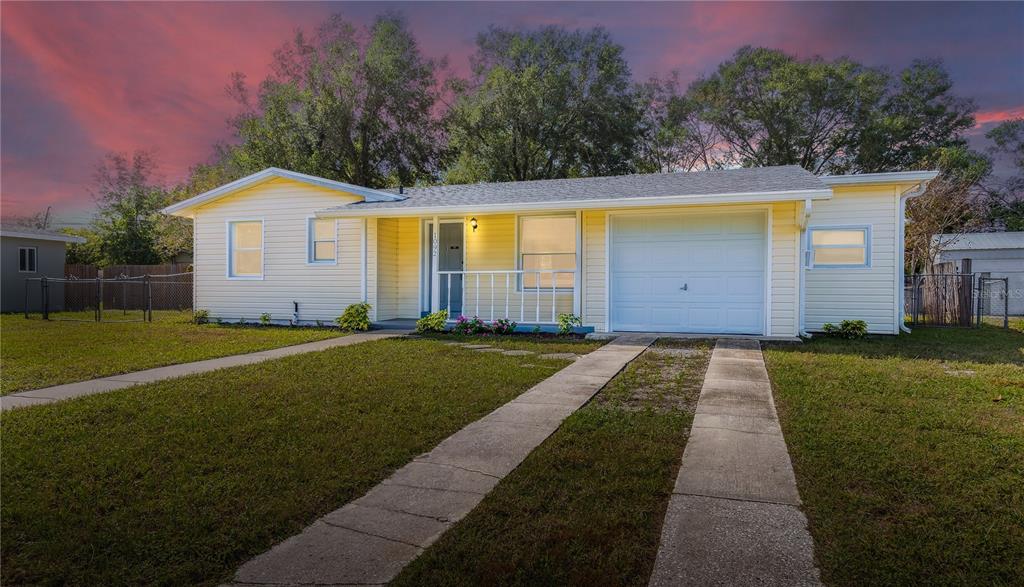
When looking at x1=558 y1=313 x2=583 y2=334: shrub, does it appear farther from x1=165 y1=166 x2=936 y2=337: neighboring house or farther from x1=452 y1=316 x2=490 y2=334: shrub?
x1=452 y1=316 x2=490 y2=334: shrub

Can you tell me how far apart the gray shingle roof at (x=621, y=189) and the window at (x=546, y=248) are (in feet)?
2.10

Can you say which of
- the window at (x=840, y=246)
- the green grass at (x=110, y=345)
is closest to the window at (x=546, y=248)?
the green grass at (x=110, y=345)

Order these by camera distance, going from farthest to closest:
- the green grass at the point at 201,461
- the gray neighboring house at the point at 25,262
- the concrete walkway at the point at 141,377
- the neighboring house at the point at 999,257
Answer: the neighboring house at the point at 999,257 → the gray neighboring house at the point at 25,262 → the concrete walkway at the point at 141,377 → the green grass at the point at 201,461

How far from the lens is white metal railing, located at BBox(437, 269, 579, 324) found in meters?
11.5

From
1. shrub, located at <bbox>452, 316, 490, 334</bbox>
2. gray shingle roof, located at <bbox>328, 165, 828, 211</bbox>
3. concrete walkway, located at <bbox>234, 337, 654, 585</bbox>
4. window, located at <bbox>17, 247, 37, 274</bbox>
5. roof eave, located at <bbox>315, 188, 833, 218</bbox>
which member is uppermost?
gray shingle roof, located at <bbox>328, 165, 828, 211</bbox>

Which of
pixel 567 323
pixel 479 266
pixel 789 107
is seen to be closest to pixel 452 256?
pixel 479 266

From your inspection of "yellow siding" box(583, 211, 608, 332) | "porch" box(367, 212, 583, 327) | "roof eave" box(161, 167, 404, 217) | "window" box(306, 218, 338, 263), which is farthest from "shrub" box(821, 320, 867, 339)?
"window" box(306, 218, 338, 263)

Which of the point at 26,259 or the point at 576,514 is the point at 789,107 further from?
the point at 26,259

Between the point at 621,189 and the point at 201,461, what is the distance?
943 centimetres

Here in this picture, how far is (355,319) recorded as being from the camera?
1190 cm

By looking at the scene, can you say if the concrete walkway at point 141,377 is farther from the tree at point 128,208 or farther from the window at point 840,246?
the tree at point 128,208

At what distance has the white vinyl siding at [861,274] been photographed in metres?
11.4

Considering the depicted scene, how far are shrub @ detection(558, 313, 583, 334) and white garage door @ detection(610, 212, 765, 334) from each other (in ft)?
2.61

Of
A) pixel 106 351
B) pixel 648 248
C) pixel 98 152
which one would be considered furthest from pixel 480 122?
pixel 98 152
